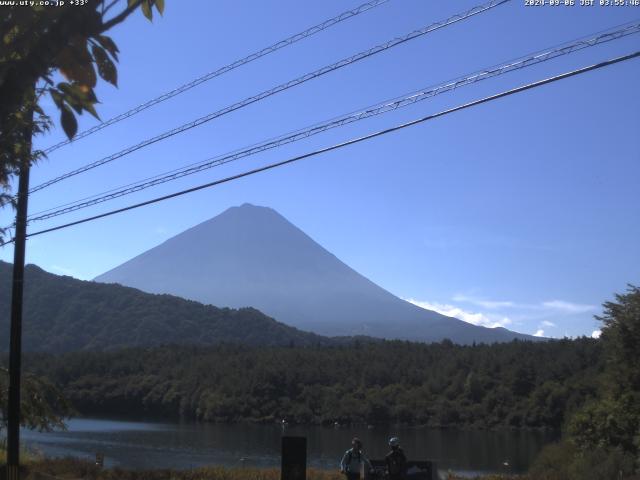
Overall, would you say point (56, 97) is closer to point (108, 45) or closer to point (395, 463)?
point (108, 45)

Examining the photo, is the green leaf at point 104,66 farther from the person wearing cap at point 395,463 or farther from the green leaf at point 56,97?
the person wearing cap at point 395,463

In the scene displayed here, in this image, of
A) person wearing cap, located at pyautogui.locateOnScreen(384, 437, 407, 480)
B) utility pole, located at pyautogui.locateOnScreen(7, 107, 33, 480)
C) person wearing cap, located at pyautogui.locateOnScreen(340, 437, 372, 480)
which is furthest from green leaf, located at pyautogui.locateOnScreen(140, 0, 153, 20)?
utility pole, located at pyautogui.locateOnScreen(7, 107, 33, 480)

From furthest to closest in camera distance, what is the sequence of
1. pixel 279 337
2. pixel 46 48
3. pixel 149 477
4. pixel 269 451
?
pixel 279 337, pixel 269 451, pixel 149 477, pixel 46 48

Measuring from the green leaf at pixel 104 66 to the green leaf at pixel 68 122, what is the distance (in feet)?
0.75

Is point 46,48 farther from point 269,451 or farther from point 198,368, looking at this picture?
point 198,368

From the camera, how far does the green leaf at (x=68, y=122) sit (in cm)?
314

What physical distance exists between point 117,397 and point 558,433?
150 ft

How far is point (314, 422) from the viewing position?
75.9 meters

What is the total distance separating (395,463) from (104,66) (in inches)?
356

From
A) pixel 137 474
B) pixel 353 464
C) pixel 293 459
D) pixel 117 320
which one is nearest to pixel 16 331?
pixel 137 474

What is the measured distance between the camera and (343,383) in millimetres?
85875

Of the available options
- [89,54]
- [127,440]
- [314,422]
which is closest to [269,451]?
[127,440]

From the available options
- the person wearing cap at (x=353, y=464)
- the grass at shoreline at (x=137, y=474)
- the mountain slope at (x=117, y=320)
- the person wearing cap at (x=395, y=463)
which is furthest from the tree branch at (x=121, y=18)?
the mountain slope at (x=117, y=320)

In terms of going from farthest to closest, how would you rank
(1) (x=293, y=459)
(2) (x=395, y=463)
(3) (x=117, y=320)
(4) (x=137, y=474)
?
(3) (x=117, y=320)
(4) (x=137, y=474)
(1) (x=293, y=459)
(2) (x=395, y=463)
